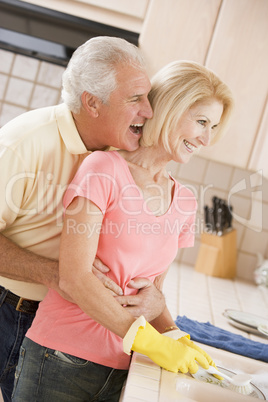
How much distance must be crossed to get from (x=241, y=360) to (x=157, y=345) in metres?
0.41

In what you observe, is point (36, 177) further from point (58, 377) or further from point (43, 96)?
point (43, 96)

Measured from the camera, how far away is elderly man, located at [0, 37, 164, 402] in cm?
128

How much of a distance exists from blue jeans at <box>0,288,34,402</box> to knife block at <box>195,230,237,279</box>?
4.93ft

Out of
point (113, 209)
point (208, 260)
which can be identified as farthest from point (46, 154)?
point (208, 260)

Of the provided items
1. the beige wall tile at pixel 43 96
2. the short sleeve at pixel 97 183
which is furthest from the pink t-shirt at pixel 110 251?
the beige wall tile at pixel 43 96

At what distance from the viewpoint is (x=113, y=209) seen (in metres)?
1.16

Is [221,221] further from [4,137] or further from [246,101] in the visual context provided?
[4,137]

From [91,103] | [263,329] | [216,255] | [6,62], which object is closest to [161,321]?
[91,103]

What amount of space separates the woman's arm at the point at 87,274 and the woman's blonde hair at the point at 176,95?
0.26m

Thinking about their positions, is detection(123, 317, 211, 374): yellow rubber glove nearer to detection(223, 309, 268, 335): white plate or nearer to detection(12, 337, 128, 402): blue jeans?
detection(12, 337, 128, 402): blue jeans

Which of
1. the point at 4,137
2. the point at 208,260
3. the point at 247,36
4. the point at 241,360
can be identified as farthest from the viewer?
the point at 208,260

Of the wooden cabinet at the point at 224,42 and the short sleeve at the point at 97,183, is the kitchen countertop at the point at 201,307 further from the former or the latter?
the wooden cabinet at the point at 224,42

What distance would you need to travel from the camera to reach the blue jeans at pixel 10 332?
141cm

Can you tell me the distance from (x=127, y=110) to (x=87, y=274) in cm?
42
